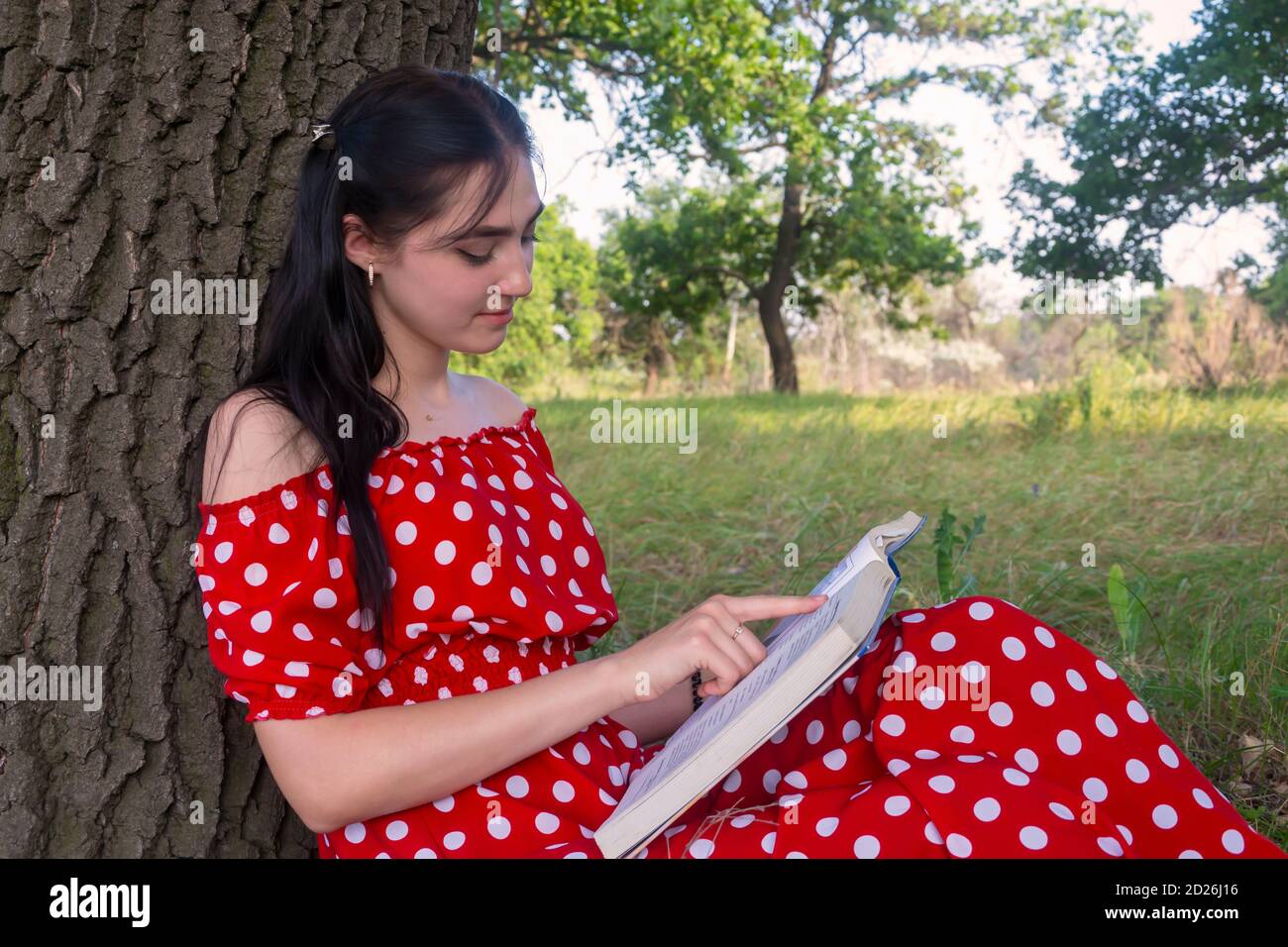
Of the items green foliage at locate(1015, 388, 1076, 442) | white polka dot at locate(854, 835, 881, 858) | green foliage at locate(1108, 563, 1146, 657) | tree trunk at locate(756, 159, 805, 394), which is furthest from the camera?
tree trunk at locate(756, 159, 805, 394)

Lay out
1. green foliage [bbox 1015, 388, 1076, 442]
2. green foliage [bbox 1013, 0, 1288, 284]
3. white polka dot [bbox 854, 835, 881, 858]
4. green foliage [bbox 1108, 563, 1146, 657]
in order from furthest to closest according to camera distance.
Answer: green foliage [bbox 1013, 0, 1288, 284] → green foliage [bbox 1015, 388, 1076, 442] → green foliage [bbox 1108, 563, 1146, 657] → white polka dot [bbox 854, 835, 881, 858]

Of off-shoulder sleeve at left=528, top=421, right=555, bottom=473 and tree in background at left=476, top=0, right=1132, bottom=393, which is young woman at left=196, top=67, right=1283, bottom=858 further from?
tree in background at left=476, top=0, right=1132, bottom=393

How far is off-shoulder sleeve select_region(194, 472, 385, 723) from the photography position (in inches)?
50.7

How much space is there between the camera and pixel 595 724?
5.18ft

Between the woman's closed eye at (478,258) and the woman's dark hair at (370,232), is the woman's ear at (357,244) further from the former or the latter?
A: the woman's closed eye at (478,258)

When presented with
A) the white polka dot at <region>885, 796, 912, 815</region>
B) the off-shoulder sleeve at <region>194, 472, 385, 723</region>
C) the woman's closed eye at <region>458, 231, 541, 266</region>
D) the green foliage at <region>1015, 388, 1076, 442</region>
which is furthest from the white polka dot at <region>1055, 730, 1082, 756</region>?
the green foliage at <region>1015, 388, 1076, 442</region>

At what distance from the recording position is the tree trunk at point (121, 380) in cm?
156

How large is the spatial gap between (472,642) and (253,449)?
376 millimetres

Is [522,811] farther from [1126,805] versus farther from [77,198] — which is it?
[77,198]

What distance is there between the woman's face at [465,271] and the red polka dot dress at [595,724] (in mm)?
174

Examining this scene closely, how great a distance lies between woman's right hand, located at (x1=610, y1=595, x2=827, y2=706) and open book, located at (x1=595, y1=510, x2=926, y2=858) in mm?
22

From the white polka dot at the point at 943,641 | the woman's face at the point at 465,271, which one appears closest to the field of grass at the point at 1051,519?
the white polka dot at the point at 943,641

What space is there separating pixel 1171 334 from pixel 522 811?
7.01 metres
